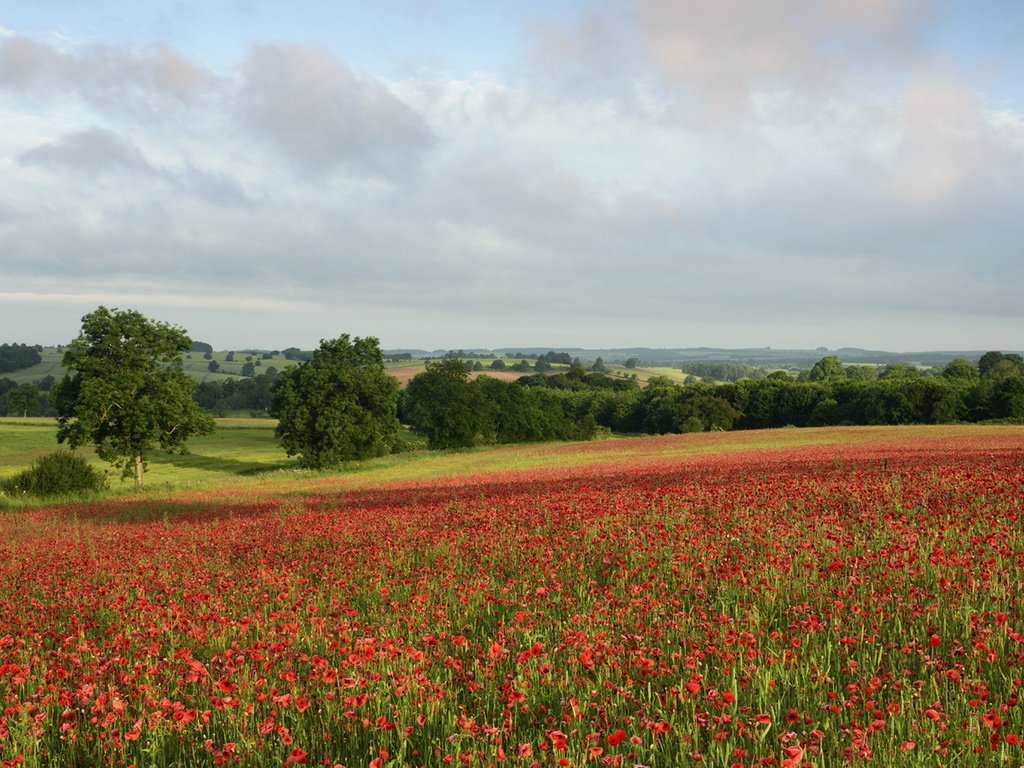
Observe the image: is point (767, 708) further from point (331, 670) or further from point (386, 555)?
point (386, 555)

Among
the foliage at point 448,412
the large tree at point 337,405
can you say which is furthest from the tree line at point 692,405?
the large tree at point 337,405

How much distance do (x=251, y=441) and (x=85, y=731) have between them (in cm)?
8176

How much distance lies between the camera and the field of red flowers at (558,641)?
415cm

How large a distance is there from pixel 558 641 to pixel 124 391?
144ft

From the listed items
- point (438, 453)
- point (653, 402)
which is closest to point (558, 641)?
point (438, 453)

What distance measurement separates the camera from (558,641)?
238 inches

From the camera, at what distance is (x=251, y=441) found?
82750 millimetres

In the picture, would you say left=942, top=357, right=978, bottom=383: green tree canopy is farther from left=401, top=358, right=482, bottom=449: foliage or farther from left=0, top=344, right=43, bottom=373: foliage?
left=0, top=344, right=43, bottom=373: foliage

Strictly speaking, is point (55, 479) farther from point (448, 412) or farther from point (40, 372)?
point (40, 372)

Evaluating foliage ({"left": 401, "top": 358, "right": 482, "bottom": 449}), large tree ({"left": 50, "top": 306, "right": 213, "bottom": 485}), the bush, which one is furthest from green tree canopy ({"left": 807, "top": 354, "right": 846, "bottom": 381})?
the bush

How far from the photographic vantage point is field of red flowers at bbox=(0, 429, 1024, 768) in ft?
13.6

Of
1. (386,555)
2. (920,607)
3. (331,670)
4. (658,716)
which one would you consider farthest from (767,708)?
(386,555)

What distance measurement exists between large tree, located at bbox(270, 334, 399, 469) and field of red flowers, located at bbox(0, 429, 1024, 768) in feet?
140

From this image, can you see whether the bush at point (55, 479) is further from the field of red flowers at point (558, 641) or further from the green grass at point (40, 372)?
the green grass at point (40, 372)
